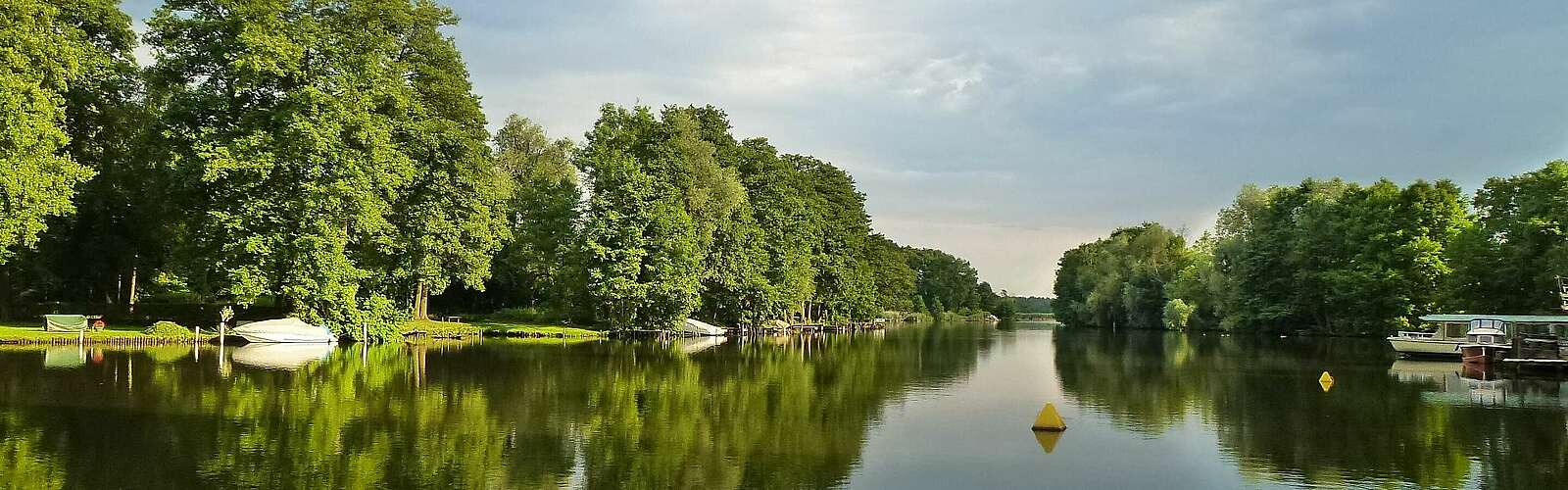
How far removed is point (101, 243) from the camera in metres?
49.7

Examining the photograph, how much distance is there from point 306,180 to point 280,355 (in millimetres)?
8081

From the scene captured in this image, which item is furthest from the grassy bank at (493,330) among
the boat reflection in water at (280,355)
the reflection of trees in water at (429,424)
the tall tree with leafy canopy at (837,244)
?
the tall tree with leafy canopy at (837,244)

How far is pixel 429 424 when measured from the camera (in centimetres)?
1909

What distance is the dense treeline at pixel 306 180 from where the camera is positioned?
137ft

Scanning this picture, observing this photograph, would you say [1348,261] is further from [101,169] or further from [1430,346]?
[101,169]

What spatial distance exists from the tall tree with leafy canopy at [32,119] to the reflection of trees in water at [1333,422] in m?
38.5

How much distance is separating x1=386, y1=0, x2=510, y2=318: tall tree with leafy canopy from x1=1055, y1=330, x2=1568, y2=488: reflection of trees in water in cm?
2804

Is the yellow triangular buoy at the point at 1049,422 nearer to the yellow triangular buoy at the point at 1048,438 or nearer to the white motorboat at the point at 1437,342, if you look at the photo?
the yellow triangular buoy at the point at 1048,438

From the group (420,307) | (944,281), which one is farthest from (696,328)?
(944,281)

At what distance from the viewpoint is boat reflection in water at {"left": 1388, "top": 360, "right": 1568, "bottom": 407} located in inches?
1083

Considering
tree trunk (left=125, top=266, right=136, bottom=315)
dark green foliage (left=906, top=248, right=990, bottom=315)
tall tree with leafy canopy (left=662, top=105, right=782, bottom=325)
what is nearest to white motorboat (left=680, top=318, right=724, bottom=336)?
tall tree with leafy canopy (left=662, top=105, right=782, bottom=325)

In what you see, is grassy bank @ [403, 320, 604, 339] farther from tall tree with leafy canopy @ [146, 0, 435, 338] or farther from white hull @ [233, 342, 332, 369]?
white hull @ [233, 342, 332, 369]

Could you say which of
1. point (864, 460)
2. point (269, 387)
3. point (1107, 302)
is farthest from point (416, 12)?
point (1107, 302)

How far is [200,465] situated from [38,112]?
112 feet
